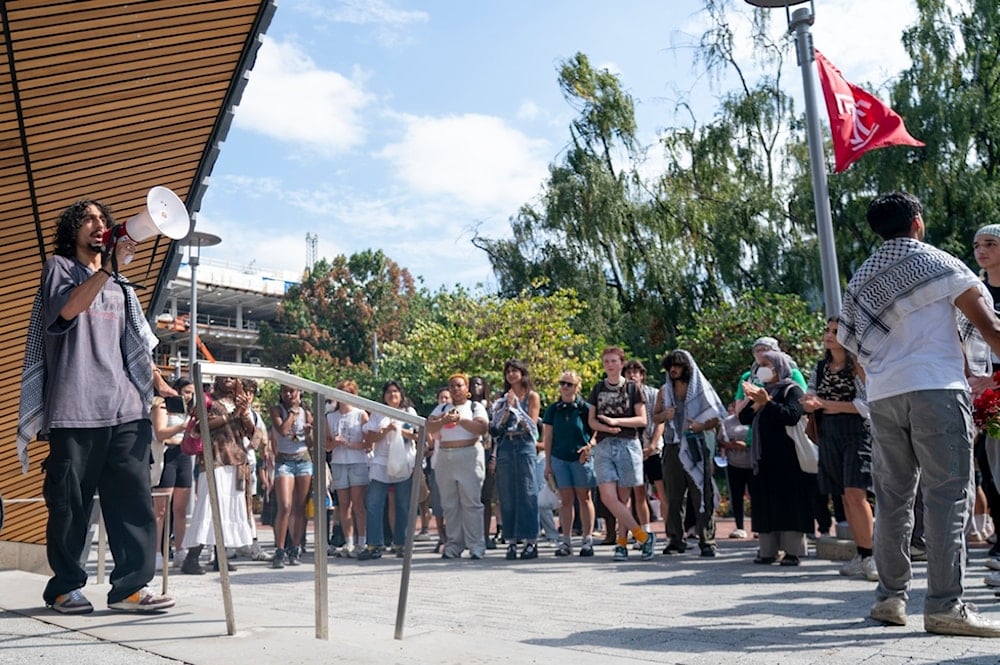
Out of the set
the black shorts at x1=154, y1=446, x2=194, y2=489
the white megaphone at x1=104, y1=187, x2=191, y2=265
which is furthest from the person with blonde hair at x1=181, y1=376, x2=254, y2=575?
the black shorts at x1=154, y1=446, x2=194, y2=489

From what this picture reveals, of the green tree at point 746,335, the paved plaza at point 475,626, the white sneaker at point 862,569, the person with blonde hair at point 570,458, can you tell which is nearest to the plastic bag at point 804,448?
the white sneaker at point 862,569

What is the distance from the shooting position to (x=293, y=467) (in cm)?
418

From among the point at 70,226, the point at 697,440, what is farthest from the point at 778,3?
the point at 70,226

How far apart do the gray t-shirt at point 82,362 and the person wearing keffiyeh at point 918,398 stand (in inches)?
145

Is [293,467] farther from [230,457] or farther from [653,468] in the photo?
[653,468]

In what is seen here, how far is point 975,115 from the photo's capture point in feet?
78.2

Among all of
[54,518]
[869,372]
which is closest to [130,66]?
[54,518]

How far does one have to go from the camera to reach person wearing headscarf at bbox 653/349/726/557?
894cm

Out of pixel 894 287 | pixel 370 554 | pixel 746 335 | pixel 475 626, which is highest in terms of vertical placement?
pixel 746 335

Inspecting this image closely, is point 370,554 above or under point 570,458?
under

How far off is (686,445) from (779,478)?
1.37 m

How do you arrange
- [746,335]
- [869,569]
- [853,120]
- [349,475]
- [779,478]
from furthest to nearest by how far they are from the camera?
[746,335] < [853,120] < [779,478] < [869,569] < [349,475]

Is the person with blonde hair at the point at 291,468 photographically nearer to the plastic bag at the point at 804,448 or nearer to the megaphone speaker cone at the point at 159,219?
the megaphone speaker cone at the point at 159,219

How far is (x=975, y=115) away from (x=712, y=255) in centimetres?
751
